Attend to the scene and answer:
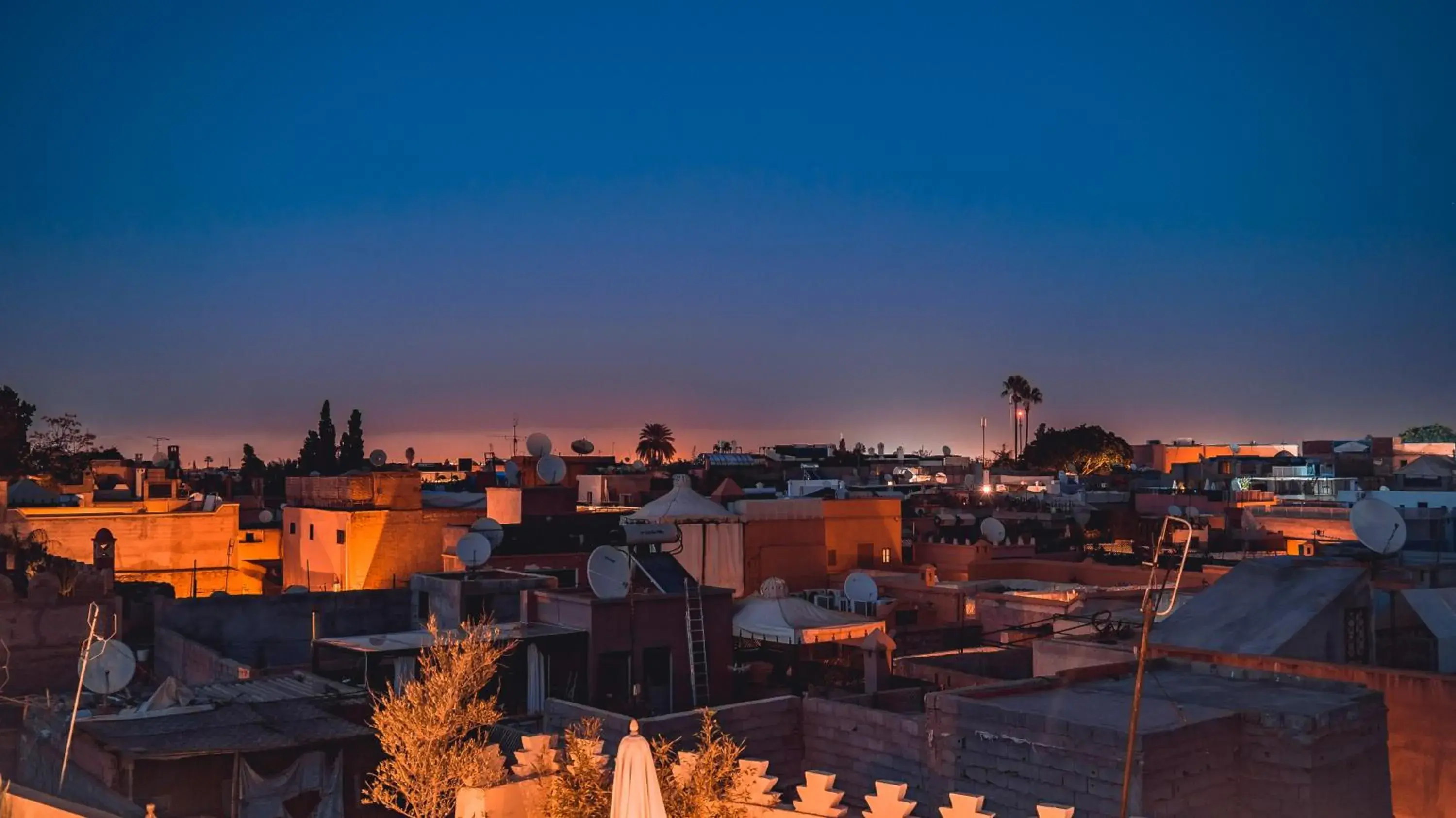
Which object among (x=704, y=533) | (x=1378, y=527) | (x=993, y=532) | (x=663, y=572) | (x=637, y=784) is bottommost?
(x=637, y=784)

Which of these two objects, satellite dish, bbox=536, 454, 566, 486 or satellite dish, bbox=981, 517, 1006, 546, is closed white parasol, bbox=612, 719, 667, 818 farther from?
satellite dish, bbox=981, 517, 1006, 546

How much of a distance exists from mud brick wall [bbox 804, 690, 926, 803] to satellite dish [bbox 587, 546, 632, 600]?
6.53 m

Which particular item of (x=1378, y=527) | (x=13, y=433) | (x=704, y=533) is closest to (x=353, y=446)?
(x=13, y=433)

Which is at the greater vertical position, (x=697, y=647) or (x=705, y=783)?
(x=705, y=783)

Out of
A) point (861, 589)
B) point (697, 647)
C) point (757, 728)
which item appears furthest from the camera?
point (861, 589)

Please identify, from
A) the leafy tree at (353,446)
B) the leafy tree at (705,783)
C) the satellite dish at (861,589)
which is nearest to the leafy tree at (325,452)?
the leafy tree at (353,446)

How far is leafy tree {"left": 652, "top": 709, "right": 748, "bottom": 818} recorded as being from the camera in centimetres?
1009

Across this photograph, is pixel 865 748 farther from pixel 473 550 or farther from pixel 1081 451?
pixel 1081 451

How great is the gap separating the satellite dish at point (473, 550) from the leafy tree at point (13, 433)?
31258 millimetres

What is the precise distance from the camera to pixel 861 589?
29.0 metres

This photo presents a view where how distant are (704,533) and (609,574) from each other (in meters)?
12.9

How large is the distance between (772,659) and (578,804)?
14.6 meters

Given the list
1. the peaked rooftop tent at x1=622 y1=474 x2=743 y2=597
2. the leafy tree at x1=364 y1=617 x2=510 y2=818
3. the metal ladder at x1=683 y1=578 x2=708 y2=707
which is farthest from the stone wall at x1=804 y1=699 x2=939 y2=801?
the peaked rooftop tent at x1=622 y1=474 x2=743 y2=597

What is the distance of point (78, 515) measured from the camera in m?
38.4
